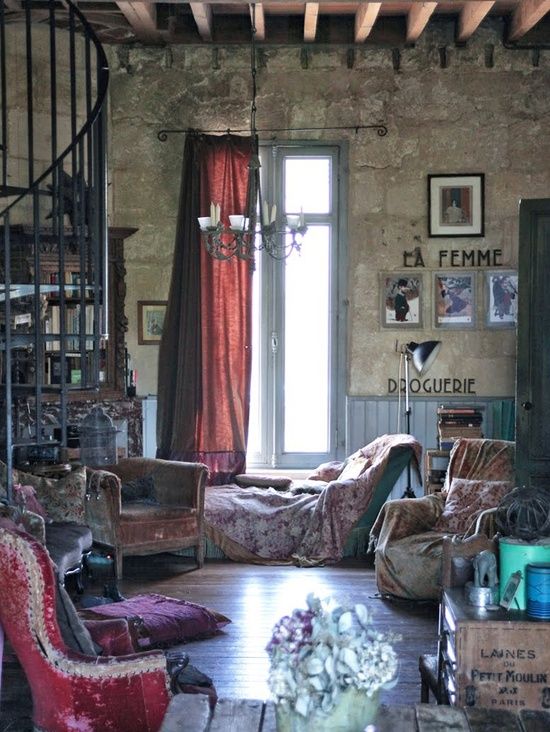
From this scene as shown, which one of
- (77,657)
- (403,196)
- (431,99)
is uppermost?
(431,99)

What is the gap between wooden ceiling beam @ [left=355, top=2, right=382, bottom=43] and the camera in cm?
751

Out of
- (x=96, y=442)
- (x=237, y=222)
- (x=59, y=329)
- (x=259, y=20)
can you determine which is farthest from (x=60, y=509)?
(x=259, y=20)

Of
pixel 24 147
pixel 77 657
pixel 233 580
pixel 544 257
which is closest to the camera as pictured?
pixel 77 657

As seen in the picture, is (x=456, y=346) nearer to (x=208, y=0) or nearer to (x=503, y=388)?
(x=503, y=388)

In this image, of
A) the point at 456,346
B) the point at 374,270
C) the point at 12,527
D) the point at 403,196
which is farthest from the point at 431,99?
the point at 12,527

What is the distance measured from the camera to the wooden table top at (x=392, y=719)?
90.0 inches

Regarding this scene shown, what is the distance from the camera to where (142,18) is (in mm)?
7844

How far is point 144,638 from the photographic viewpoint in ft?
16.1

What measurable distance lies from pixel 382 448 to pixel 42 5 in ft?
14.3

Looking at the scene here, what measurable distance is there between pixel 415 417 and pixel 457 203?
6.10 feet

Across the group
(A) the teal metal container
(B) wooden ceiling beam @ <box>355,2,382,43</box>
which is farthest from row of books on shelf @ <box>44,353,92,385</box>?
(A) the teal metal container

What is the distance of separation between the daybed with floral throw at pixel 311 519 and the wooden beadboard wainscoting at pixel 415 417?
1078 mm

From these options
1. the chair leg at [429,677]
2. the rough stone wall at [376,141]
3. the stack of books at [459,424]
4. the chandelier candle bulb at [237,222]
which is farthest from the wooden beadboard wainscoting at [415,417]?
the chair leg at [429,677]

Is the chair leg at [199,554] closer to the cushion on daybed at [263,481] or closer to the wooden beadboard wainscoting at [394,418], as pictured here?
the cushion on daybed at [263,481]
